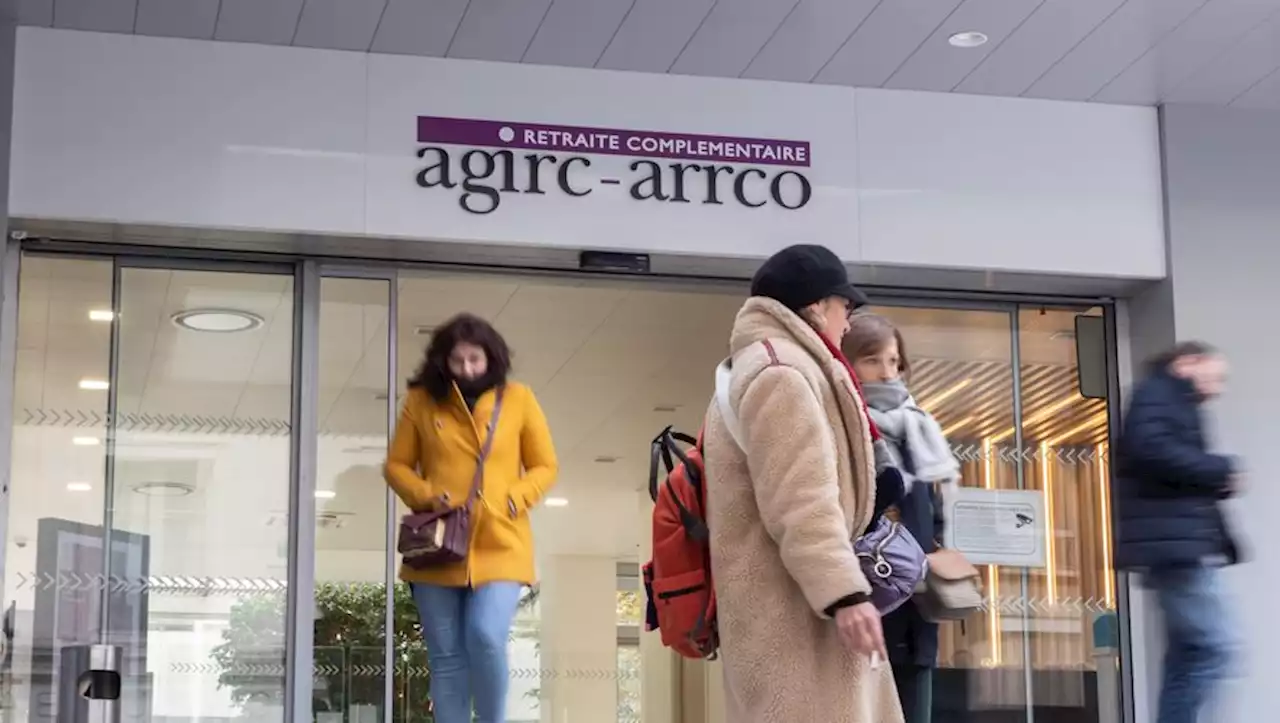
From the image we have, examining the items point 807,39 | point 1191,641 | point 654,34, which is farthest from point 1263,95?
point 1191,641

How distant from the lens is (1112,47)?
→ 814cm

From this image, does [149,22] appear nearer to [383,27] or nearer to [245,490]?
[383,27]

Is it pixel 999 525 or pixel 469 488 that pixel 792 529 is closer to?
pixel 469 488

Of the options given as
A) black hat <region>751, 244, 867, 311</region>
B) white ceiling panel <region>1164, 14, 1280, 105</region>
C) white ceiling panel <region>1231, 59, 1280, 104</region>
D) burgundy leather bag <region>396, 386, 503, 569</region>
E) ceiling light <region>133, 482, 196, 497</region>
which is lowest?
burgundy leather bag <region>396, 386, 503, 569</region>

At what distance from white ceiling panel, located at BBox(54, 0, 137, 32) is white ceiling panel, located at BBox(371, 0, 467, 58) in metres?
1.03

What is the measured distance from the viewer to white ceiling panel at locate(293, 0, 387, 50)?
24.7ft

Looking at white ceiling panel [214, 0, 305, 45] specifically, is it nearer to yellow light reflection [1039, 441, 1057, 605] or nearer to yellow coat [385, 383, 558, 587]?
yellow coat [385, 383, 558, 587]

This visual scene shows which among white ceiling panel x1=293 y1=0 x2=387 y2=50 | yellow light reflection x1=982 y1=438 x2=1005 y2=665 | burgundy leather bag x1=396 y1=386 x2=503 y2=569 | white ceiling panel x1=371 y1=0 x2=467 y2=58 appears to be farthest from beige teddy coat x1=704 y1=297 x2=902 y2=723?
yellow light reflection x1=982 y1=438 x2=1005 y2=665

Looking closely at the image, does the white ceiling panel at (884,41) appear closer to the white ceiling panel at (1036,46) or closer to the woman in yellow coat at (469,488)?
the white ceiling panel at (1036,46)

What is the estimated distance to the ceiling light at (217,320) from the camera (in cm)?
800

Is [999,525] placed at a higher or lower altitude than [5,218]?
lower

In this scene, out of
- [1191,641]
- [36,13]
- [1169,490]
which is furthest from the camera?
[36,13]

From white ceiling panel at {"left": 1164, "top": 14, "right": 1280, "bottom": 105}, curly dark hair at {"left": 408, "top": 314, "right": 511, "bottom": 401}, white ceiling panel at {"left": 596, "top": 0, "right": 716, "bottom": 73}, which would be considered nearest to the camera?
curly dark hair at {"left": 408, "top": 314, "right": 511, "bottom": 401}

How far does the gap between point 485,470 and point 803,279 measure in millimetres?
2462
